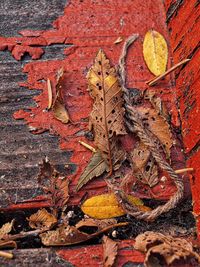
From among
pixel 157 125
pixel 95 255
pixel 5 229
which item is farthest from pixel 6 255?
pixel 157 125

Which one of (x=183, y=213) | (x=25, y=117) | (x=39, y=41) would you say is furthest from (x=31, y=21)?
(x=183, y=213)

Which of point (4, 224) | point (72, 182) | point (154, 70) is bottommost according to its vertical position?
point (4, 224)

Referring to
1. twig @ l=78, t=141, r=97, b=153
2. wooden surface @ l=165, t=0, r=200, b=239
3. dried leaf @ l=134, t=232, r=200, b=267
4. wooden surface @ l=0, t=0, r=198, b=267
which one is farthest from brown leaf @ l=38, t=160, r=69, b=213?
wooden surface @ l=165, t=0, r=200, b=239

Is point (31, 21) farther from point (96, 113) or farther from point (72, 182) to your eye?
point (72, 182)

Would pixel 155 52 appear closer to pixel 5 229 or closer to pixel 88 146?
pixel 88 146

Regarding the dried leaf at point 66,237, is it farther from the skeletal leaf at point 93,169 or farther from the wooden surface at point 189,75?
the wooden surface at point 189,75

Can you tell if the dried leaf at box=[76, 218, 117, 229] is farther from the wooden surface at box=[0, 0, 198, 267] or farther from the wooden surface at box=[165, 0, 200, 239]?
the wooden surface at box=[165, 0, 200, 239]
